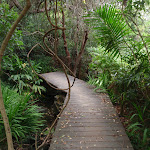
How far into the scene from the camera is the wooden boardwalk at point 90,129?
210 centimetres

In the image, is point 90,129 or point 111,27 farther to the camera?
point 111,27

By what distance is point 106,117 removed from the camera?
9.51 feet

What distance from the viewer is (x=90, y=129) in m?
2.50

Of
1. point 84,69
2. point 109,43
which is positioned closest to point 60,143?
point 109,43

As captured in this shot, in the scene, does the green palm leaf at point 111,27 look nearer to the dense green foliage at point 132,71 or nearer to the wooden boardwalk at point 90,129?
the dense green foliage at point 132,71

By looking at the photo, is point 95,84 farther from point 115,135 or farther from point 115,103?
point 115,135

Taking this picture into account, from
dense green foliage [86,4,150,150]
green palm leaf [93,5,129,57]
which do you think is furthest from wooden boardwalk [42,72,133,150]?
green palm leaf [93,5,129,57]

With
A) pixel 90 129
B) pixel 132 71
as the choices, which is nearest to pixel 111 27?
pixel 132 71

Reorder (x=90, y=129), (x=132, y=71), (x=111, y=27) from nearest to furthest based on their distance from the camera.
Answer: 1. (x=90, y=129)
2. (x=132, y=71)
3. (x=111, y=27)

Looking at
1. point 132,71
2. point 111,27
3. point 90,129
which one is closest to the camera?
point 90,129

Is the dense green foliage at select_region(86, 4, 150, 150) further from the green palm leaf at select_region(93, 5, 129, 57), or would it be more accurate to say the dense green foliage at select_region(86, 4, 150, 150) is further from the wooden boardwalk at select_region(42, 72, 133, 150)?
the wooden boardwalk at select_region(42, 72, 133, 150)

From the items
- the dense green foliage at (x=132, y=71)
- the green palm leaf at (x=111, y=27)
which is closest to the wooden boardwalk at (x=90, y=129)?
the dense green foliage at (x=132, y=71)

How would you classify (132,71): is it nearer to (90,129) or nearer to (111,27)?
(111,27)

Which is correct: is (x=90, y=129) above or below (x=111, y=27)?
below
